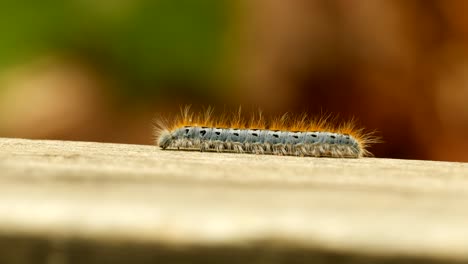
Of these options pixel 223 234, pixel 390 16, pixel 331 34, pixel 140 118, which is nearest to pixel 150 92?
pixel 140 118

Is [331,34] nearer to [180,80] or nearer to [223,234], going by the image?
[180,80]

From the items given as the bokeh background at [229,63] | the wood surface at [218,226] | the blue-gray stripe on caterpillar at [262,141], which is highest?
the bokeh background at [229,63]

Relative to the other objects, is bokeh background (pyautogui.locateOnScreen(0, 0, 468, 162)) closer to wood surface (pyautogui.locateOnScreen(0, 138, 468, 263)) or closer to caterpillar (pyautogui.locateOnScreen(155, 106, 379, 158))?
caterpillar (pyautogui.locateOnScreen(155, 106, 379, 158))

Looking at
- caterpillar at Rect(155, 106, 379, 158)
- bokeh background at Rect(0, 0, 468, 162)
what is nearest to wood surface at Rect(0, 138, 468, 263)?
caterpillar at Rect(155, 106, 379, 158)

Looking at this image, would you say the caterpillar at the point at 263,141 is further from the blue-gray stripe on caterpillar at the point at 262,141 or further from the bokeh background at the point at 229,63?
the bokeh background at the point at 229,63

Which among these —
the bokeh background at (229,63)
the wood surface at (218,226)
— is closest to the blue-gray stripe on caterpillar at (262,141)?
the wood surface at (218,226)

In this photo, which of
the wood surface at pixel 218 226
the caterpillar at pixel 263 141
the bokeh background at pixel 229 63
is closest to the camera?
the wood surface at pixel 218 226

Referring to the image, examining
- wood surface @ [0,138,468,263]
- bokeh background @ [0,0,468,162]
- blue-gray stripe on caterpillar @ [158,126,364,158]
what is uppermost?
bokeh background @ [0,0,468,162]

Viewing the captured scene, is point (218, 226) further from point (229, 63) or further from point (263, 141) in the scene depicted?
point (229, 63)
